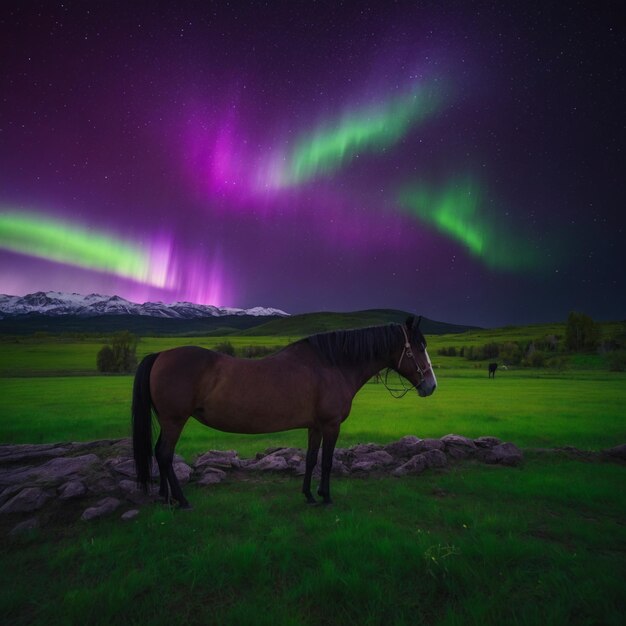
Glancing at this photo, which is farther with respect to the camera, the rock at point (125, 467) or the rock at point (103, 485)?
the rock at point (125, 467)

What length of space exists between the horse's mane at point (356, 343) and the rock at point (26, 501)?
209 inches

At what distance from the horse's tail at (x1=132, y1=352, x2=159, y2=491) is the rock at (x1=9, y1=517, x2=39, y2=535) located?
1.49m

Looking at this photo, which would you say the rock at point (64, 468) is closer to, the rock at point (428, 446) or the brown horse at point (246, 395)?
the brown horse at point (246, 395)

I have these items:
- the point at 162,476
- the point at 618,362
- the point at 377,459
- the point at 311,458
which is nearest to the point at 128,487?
the point at 162,476

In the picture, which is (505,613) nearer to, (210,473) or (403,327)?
(403,327)

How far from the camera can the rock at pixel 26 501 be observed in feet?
18.3

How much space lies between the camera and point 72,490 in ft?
19.8

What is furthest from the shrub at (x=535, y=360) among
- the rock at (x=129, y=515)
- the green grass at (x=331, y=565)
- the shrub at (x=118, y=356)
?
the rock at (x=129, y=515)

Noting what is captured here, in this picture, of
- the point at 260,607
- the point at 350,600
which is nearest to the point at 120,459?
the point at 260,607

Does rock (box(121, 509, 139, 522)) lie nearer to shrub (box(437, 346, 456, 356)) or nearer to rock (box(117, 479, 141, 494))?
A: rock (box(117, 479, 141, 494))

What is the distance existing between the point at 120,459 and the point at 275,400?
14.2 feet

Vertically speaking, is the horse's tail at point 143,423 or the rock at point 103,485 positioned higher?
the horse's tail at point 143,423

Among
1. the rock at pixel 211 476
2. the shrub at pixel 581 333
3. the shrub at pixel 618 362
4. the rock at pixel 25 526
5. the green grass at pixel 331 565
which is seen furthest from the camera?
the shrub at pixel 581 333

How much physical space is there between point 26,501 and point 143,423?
203 cm
